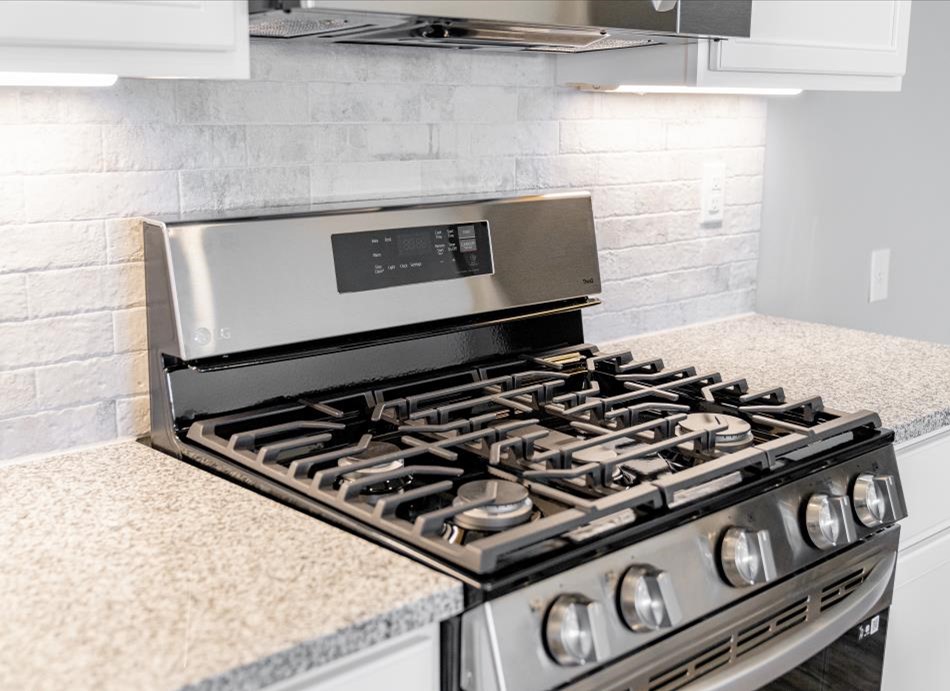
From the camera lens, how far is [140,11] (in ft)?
3.75

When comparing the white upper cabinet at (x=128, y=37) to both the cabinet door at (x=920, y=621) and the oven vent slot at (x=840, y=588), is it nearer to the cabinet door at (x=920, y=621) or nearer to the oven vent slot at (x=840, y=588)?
the oven vent slot at (x=840, y=588)

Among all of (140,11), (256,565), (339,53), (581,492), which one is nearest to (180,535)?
(256,565)

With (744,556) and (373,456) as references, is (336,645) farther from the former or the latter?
(744,556)

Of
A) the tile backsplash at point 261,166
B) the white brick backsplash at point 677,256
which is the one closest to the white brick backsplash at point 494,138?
the tile backsplash at point 261,166

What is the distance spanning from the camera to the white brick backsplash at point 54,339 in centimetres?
142

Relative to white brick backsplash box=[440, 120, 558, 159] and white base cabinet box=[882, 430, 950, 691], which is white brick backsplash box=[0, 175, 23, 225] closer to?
white brick backsplash box=[440, 120, 558, 159]

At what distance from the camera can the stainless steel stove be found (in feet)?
3.74

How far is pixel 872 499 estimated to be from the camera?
1.49 m

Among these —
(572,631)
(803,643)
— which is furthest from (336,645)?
(803,643)

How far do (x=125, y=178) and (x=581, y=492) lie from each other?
2.50ft

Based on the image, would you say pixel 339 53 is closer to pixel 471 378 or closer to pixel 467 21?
pixel 467 21

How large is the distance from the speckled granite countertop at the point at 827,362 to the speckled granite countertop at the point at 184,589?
3.08ft

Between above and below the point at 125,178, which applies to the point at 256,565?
below

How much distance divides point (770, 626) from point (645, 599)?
12.0 inches
